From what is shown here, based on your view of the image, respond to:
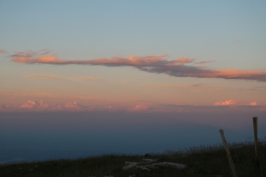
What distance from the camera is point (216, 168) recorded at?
15.6m

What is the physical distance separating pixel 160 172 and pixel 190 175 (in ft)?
4.93

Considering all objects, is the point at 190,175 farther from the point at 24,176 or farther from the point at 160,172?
the point at 24,176

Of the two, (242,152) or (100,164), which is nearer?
(242,152)

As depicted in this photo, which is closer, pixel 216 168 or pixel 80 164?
pixel 216 168

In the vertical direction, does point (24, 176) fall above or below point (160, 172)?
below

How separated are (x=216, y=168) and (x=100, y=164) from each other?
26.8ft

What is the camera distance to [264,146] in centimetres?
1828

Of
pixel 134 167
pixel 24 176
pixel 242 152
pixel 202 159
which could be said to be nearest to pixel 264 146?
pixel 242 152

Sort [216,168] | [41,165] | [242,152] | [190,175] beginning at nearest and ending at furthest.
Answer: [190,175] → [216,168] → [242,152] → [41,165]

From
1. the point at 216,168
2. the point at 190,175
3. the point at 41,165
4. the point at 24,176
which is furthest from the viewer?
the point at 41,165

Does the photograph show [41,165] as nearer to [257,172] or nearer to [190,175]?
[190,175]

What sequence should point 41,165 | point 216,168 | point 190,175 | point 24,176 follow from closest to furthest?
point 190,175
point 216,168
point 24,176
point 41,165

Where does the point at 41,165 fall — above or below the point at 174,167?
below

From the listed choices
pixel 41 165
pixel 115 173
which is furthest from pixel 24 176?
pixel 115 173
